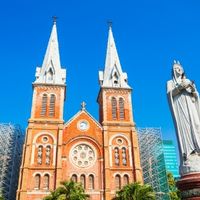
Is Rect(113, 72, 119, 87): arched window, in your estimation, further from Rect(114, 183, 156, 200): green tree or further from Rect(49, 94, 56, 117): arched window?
Rect(114, 183, 156, 200): green tree

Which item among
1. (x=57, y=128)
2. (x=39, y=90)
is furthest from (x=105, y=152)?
(x=39, y=90)

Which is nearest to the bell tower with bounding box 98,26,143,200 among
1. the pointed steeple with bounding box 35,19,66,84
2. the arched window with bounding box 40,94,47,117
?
the pointed steeple with bounding box 35,19,66,84

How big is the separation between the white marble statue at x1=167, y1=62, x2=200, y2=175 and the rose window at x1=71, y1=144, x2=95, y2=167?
25.9m

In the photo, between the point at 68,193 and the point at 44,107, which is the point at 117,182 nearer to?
the point at 68,193

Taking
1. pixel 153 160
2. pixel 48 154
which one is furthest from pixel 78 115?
pixel 153 160

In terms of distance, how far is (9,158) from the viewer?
131 feet

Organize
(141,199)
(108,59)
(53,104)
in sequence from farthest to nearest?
(108,59) → (53,104) → (141,199)

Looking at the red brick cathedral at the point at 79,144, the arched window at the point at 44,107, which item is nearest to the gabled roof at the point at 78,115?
the red brick cathedral at the point at 79,144

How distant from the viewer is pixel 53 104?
123ft

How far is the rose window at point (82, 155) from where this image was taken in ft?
112

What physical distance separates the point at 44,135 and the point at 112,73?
1337cm

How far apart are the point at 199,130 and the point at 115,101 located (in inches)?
1201

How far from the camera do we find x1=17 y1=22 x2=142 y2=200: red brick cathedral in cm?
3206

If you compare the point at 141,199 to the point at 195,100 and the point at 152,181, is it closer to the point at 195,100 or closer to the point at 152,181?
the point at 152,181
